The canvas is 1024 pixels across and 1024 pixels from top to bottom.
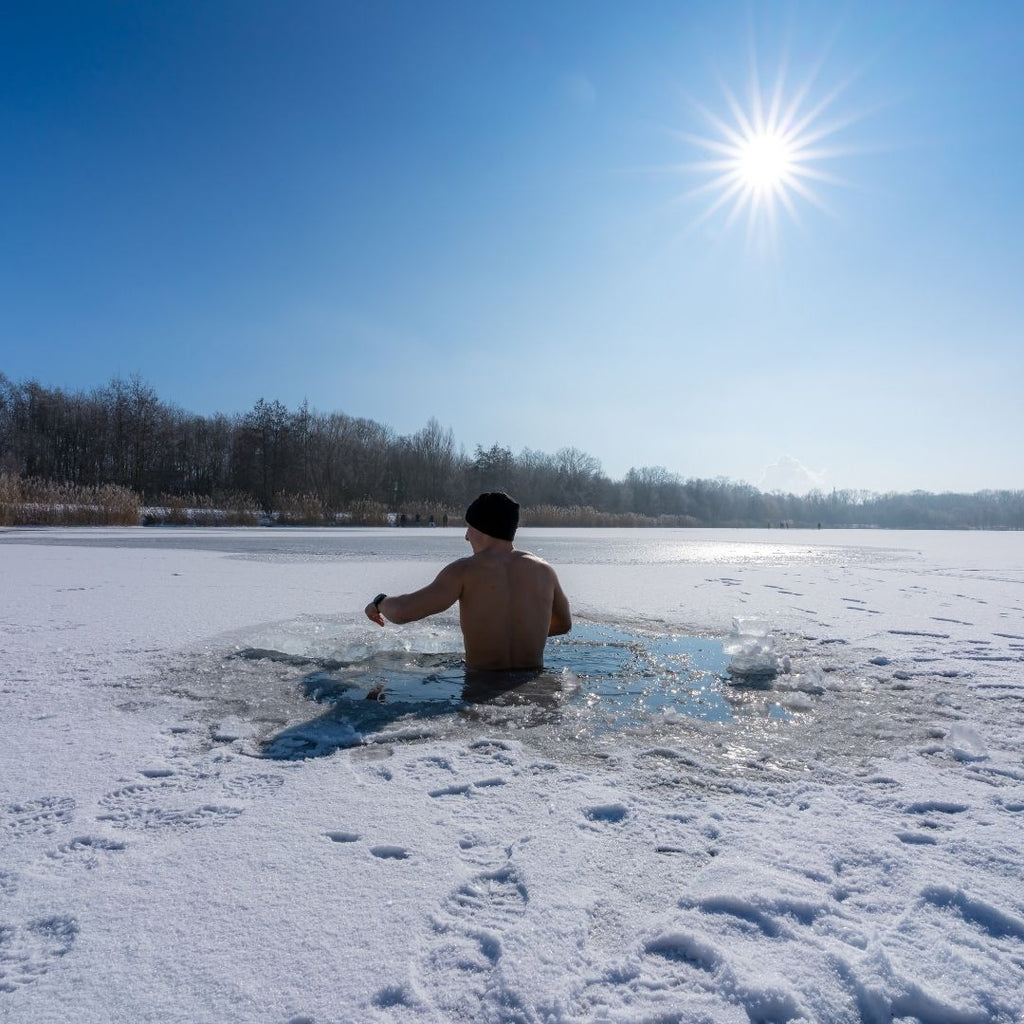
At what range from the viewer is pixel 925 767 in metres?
2.15

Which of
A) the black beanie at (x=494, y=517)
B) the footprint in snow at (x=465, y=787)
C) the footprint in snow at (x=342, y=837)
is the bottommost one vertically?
the footprint in snow at (x=465, y=787)

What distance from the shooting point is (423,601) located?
10.7 ft

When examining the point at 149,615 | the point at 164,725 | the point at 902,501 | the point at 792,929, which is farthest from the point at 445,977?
the point at 902,501

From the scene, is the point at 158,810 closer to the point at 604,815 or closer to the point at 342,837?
the point at 342,837

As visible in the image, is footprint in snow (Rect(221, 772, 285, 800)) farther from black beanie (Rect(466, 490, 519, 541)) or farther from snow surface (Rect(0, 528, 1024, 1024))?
black beanie (Rect(466, 490, 519, 541))

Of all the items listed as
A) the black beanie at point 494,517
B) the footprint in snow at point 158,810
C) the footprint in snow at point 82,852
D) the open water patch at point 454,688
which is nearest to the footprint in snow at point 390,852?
the footprint in snow at point 158,810

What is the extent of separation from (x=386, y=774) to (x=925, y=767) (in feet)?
5.98

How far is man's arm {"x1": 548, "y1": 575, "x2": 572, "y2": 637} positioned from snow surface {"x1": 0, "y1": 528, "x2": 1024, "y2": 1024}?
52cm

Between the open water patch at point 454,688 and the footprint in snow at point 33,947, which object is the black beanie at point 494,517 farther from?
the footprint in snow at point 33,947

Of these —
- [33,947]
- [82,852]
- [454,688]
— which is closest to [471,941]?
[33,947]

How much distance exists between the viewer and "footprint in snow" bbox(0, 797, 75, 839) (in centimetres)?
158

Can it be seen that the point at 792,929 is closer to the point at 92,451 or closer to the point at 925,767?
the point at 925,767

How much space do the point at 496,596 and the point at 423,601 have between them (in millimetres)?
439

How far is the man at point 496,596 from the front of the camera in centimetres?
337
